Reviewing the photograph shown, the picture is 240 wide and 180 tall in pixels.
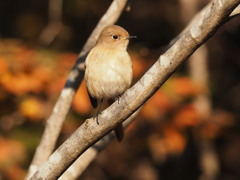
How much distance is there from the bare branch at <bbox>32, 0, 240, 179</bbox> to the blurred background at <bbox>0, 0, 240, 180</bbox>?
86.9 inches

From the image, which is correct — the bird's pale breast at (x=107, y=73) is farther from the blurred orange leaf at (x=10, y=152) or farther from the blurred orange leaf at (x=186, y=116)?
the blurred orange leaf at (x=10, y=152)

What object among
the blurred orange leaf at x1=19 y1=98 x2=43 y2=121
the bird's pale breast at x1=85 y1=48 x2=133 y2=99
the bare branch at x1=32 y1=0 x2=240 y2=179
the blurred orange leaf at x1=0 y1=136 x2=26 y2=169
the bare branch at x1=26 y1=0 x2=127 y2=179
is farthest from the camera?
the blurred orange leaf at x1=0 y1=136 x2=26 y2=169

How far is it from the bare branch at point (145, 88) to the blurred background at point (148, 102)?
221 centimetres

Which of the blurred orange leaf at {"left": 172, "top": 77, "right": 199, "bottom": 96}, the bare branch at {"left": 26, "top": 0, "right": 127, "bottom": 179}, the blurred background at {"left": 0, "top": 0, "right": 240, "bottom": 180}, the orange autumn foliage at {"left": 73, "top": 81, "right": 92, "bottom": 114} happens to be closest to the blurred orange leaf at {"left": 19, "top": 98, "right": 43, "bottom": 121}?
the blurred background at {"left": 0, "top": 0, "right": 240, "bottom": 180}

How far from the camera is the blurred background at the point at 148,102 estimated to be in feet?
20.3

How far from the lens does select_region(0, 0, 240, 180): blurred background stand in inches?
244

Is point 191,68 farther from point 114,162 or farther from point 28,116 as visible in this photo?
point 28,116

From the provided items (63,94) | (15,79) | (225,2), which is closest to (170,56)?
(225,2)

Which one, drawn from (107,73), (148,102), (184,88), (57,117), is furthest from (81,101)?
(57,117)

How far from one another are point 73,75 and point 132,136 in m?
3.50

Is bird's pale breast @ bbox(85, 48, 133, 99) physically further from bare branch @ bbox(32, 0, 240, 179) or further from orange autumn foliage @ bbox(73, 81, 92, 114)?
orange autumn foliage @ bbox(73, 81, 92, 114)

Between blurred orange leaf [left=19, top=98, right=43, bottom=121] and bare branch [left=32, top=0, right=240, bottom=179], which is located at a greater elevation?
bare branch [left=32, top=0, right=240, bottom=179]

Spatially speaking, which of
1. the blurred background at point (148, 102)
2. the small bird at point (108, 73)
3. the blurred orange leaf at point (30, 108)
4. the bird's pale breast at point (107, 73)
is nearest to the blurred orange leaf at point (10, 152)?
the blurred background at point (148, 102)

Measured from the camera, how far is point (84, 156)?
3840mm
